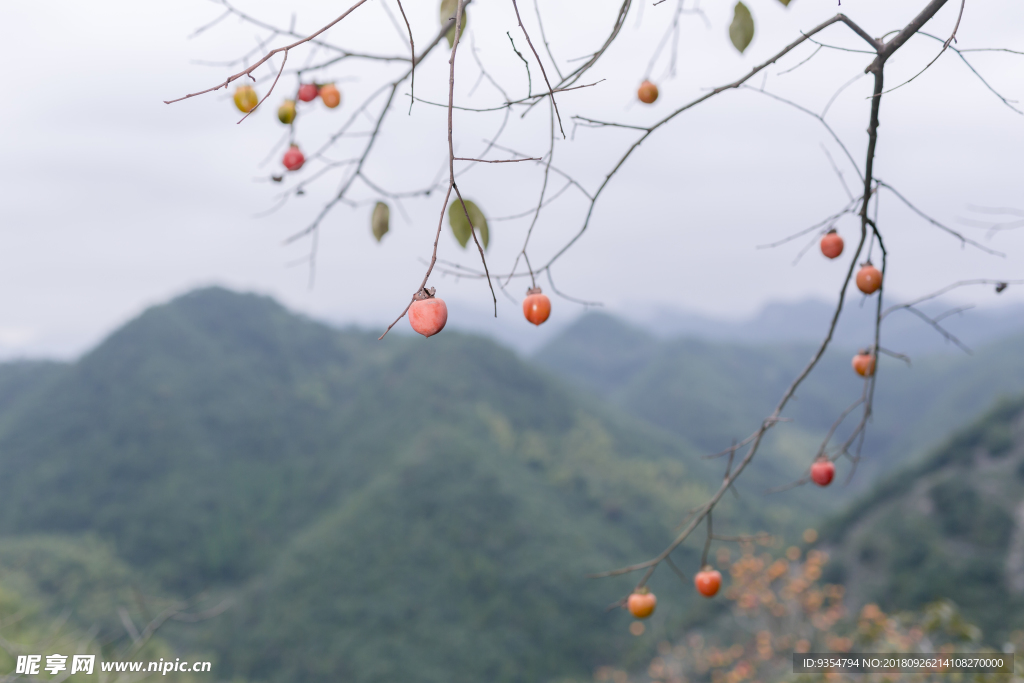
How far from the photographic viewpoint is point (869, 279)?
4.43 feet

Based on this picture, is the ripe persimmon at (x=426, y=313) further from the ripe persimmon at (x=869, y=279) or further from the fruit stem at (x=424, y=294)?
the ripe persimmon at (x=869, y=279)

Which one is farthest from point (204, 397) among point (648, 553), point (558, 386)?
point (648, 553)

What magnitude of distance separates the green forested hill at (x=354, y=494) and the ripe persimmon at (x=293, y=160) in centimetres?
1676

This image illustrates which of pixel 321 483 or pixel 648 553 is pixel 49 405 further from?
pixel 648 553

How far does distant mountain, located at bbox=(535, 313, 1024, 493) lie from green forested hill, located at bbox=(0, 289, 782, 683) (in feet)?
31.2

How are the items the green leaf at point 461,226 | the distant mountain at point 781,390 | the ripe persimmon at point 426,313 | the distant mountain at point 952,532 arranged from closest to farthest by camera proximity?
the ripe persimmon at point 426,313 → the green leaf at point 461,226 → the distant mountain at point 952,532 → the distant mountain at point 781,390

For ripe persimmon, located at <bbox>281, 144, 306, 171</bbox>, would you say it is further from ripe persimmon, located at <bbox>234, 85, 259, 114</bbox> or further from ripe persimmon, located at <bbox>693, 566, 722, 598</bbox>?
ripe persimmon, located at <bbox>693, 566, 722, 598</bbox>

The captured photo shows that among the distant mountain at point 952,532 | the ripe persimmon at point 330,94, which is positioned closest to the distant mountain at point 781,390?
the distant mountain at point 952,532

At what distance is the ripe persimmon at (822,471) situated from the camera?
1523 mm

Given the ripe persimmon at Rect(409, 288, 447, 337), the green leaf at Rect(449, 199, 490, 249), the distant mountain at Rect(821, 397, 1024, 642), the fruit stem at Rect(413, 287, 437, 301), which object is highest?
the green leaf at Rect(449, 199, 490, 249)

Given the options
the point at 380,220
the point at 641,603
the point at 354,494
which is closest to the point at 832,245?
the point at 641,603

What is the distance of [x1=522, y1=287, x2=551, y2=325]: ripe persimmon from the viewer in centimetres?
108

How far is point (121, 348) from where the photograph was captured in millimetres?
30859

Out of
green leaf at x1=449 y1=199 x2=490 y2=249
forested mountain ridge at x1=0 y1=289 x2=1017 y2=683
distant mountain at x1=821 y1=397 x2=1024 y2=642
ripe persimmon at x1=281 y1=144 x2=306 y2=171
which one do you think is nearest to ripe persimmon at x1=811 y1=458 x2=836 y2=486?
green leaf at x1=449 y1=199 x2=490 y2=249
